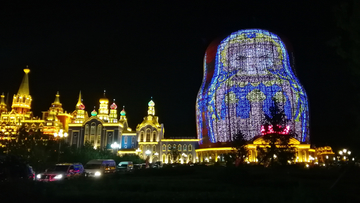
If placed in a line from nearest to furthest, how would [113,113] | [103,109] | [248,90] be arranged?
1. [248,90]
2. [103,109]
3. [113,113]

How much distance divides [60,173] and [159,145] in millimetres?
58453

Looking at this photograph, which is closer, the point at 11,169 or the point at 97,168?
the point at 11,169

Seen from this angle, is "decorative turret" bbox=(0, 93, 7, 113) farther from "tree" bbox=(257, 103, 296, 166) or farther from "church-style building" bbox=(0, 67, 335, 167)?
"tree" bbox=(257, 103, 296, 166)

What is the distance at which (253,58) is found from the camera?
63.6 metres

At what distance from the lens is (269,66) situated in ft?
207

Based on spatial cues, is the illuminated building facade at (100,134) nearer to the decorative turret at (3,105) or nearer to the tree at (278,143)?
the decorative turret at (3,105)

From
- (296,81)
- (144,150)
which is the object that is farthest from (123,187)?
(144,150)

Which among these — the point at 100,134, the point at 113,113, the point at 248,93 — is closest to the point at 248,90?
the point at 248,93

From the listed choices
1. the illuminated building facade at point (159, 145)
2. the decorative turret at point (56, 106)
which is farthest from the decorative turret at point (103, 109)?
the decorative turret at point (56, 106)

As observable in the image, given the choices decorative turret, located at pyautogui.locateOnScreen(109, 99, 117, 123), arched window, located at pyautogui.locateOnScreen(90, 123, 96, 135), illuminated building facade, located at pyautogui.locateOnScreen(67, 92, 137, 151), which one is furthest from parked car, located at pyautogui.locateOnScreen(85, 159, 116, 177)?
decorative turret, located at pyautogui.locateOnScreen(109, 99, 117, 123)

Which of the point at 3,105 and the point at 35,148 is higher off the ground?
the point at 3,105

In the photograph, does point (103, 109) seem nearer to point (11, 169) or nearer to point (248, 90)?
point (248, 90)

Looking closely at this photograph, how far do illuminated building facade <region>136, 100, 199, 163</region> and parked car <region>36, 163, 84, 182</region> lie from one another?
53.7m

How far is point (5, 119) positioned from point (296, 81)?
297 ft
